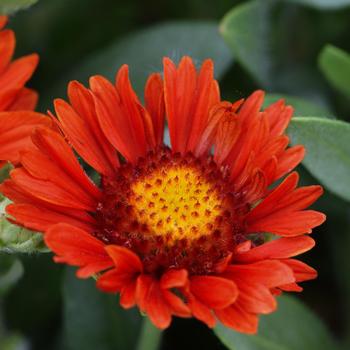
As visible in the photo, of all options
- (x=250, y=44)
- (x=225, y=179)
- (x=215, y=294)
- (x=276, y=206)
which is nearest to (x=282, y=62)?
(x=250, y=44)

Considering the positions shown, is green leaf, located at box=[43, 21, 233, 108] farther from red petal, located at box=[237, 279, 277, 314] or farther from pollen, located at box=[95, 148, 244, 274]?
red petal, located at box=[237, 279, 277, 314]

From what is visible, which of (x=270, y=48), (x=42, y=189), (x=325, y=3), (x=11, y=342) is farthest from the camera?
(x=270, y=48)

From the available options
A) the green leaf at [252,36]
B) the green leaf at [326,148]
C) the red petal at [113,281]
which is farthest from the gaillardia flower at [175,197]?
the green leaf at [252,36]

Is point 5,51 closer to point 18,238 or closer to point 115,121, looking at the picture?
point 115,121

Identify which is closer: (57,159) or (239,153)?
(57,159)

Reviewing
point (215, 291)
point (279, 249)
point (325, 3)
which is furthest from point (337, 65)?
point (215, 291)

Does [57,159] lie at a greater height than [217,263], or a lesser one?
greater

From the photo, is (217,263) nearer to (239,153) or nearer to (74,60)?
(239,153)
